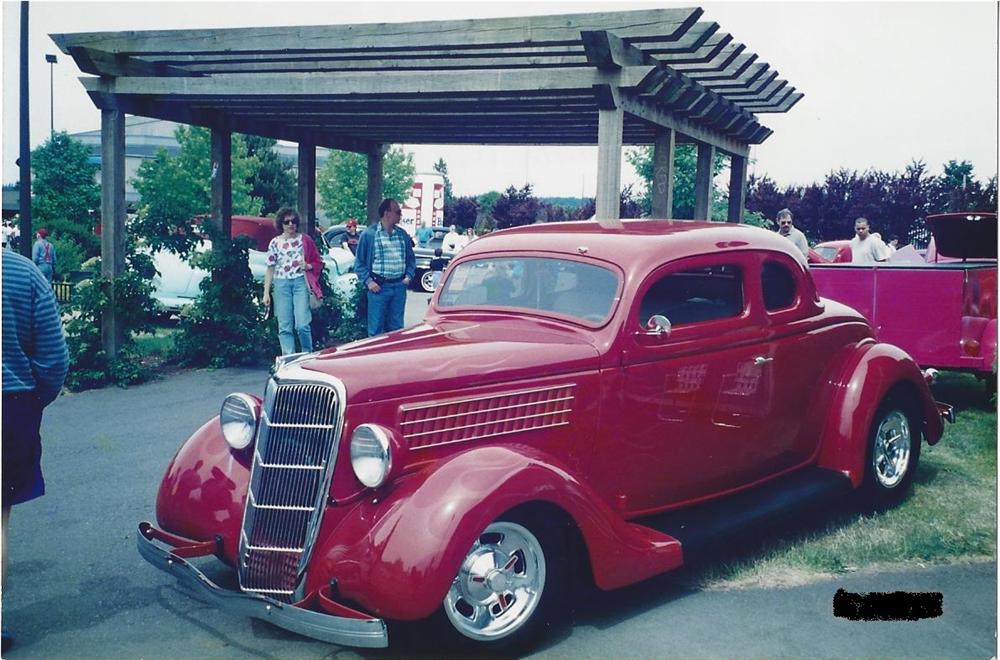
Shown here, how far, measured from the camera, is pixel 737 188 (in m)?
12.6

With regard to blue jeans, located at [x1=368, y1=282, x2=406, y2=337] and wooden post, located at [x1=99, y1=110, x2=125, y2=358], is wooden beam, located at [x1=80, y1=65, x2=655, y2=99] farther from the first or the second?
blue jeans, located at [x1=368, y1=282, x2=406, y2=337]

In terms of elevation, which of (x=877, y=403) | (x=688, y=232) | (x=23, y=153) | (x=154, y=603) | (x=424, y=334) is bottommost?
(x=154, y=603)

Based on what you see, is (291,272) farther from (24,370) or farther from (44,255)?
(44,255)

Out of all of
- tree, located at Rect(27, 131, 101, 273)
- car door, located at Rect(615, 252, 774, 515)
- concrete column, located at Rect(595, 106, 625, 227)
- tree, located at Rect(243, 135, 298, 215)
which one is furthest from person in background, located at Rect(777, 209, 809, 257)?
tree, located at Rect(243, 135, 298, 215)

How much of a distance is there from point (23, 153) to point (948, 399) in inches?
554

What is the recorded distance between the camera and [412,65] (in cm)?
876

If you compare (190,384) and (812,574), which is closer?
(812,574)

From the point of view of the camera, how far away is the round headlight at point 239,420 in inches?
162

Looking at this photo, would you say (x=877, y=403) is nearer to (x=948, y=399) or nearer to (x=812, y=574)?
(x=812, y=574)

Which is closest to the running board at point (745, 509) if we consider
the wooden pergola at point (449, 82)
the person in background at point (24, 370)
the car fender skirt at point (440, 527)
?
the car fender skirt at point (440, 527)

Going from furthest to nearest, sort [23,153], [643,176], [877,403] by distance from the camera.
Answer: [643,176] → [23,153] → [877,403]

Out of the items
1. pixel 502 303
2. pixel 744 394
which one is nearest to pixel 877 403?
pixel 744 394

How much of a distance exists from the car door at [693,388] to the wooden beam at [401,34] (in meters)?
3.04

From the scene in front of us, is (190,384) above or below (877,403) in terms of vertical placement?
below
